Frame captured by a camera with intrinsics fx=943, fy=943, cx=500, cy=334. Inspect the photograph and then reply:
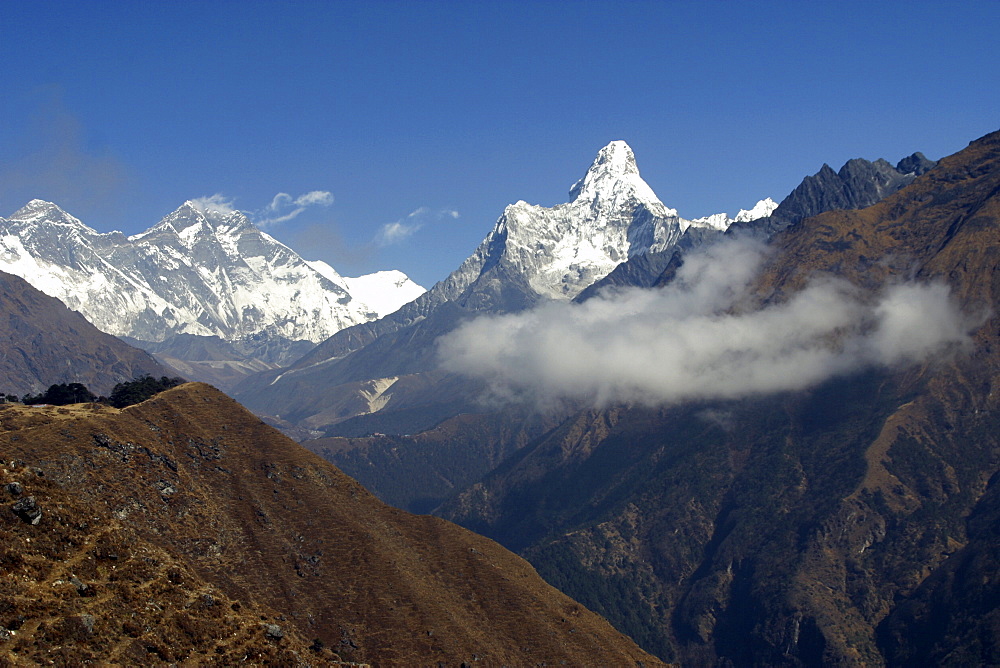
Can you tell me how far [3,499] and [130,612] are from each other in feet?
65.1

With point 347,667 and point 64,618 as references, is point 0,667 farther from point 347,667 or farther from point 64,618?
point 347,667

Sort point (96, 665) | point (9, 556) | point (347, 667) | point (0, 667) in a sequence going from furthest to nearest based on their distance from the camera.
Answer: point (347, 667) → point (9, 556) → point (96, 665) → point (0, 667)

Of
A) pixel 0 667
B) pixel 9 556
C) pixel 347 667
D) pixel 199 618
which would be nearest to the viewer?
pixel 0 667

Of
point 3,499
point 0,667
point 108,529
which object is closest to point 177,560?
point 108,529

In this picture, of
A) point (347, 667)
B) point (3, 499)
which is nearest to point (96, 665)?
point (3, 499)

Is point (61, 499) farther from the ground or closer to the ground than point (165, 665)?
farther from the ground

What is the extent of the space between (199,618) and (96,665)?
1538 cm

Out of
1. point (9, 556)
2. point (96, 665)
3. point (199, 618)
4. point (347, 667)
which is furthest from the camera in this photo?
point (347, 667)

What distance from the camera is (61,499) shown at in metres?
112

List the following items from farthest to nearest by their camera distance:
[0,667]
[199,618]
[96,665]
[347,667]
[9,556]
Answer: [347,667]
[199,618]
[9,556]
[96,665]
[0,667]

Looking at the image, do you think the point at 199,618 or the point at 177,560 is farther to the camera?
the point at 177,560

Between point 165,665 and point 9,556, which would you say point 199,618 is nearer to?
point 165,665

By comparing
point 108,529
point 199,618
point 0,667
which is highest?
point 108,529

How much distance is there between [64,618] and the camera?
96500mm
